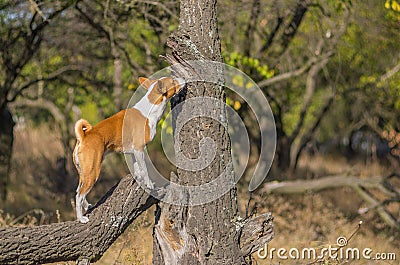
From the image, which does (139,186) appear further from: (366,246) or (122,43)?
(122,43)

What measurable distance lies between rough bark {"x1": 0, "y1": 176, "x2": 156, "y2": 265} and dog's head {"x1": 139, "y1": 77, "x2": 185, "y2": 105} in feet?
2.40

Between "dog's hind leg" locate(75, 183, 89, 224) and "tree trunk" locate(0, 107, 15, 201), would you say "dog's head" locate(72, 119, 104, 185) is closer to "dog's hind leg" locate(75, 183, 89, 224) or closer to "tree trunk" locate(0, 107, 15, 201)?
"dog's hind leg" locate(75, 183, 89, 224)

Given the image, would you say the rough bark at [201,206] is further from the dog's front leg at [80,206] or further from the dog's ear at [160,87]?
the dog's front leg at [80,206]

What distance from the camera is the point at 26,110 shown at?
1906 cm

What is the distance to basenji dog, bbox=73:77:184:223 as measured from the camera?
486 centimetres

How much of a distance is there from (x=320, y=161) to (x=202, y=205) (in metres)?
19.2

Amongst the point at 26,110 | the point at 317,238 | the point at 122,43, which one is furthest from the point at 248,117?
the point at 26,110

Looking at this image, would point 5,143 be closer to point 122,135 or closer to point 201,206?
point 122,135

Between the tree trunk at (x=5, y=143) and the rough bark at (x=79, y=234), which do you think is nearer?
the rough bark at (x=79, y=234)

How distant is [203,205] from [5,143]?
7.00 meters

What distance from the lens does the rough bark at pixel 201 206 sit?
522 cm

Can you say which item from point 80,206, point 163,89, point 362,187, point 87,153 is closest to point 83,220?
point 80,206

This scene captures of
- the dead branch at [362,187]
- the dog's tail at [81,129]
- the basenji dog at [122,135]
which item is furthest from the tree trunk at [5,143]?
the dog's tail at [81,129]

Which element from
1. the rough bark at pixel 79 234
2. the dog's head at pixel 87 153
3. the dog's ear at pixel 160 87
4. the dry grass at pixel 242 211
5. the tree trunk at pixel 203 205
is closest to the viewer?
the rough bark at pixel 79 234
